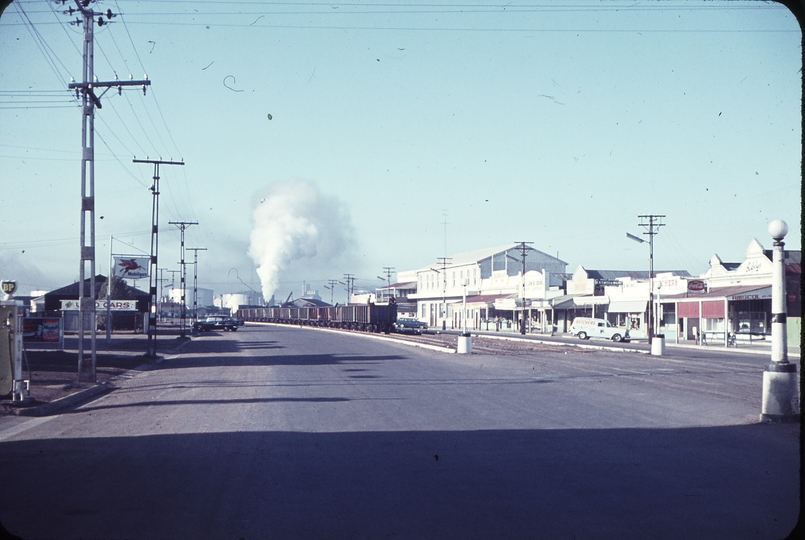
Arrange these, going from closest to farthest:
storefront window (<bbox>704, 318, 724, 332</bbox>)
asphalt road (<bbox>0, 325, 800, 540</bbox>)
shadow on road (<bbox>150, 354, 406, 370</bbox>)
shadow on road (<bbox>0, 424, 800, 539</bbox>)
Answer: shadow on road (<bbox>0, 424, 800, 539</bbox>), asphalt road (<bbox>0, 325, 800, 540</bbox>), shadow on road (<bbox>150, 354, 406, 370</bbox>), storefront window (<bbox>704, 318, 724, 332</bbox>)

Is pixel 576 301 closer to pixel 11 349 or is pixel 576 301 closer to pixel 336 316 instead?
pixel 336 316

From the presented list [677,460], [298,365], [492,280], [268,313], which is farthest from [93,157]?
[268,313]

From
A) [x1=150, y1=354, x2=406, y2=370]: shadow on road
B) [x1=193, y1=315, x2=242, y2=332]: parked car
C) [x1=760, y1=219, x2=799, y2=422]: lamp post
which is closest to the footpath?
[x1=150, y1=354, x2=406, y2=370]: shadow on road

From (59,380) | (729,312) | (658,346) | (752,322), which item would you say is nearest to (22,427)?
(59,380)

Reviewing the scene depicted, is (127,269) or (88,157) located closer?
(88,157)

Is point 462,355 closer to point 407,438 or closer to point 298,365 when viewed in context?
point 298,365

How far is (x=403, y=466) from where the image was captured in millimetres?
8344

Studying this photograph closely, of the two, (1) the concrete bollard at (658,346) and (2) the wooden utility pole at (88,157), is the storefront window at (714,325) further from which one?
(2) the wooden utility pole at (88,157)

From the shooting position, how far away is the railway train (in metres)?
63.6

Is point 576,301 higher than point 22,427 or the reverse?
higher

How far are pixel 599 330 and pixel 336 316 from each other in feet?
106

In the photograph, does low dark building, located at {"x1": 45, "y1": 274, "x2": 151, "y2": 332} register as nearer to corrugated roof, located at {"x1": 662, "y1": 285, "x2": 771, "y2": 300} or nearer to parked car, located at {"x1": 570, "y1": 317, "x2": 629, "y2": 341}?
parked car, located at {"x1": 570, "y1": 317, "x2": 629, "y2": 341}

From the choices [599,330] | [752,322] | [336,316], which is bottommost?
A: [599,330]

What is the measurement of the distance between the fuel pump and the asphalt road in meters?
1.49
